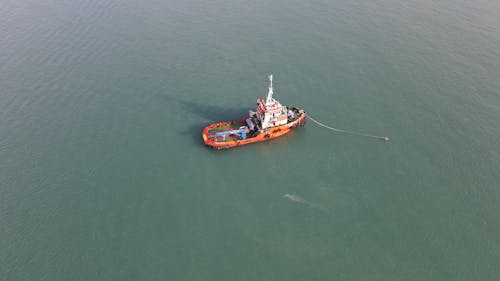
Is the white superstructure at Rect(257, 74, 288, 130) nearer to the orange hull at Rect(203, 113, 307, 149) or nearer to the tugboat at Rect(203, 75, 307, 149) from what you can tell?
the tugboat at Rect(203, 75, 307, 149)

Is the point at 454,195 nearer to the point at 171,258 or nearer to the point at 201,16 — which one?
the point at 171,258

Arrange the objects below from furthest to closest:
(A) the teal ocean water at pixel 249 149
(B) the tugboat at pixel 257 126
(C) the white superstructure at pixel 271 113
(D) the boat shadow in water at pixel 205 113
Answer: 1. (D) the boat shadow in water at pixel 205 113
2. (C) the white superstructure at pixel 271 113
3. (B) the tugboat at pixel 257 126
4. (A) the teal ocean water at pixel 249 149

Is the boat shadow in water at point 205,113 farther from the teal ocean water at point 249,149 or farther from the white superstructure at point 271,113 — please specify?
the white superstructure at point 271,113

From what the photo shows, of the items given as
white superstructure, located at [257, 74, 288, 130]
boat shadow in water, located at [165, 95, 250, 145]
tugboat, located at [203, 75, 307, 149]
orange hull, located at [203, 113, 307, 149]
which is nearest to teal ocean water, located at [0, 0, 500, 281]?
boat shadow in water, located at [165, 95, 250, 145]

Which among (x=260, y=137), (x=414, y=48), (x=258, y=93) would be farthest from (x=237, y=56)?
(x=414, y=48)

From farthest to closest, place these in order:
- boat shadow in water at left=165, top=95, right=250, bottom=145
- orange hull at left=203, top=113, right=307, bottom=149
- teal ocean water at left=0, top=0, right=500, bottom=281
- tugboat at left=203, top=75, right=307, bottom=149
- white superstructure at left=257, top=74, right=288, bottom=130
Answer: boat shadow in water at left=165, top=95, right=250, bottom=145
white superstructure at left=257, top=74, right=288, bottom=130
tugboat at left=203, top=75, right=307, bottom=149
orange hull at left=203, top=113, right=307, bottom=149
teal ocean water at left=0, top=0, right=500, bottom=281

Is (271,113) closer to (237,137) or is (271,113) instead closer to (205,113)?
(237,137)

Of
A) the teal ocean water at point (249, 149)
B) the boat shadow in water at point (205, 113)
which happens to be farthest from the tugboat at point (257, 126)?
the boat shadow in water at point (205, 113)
